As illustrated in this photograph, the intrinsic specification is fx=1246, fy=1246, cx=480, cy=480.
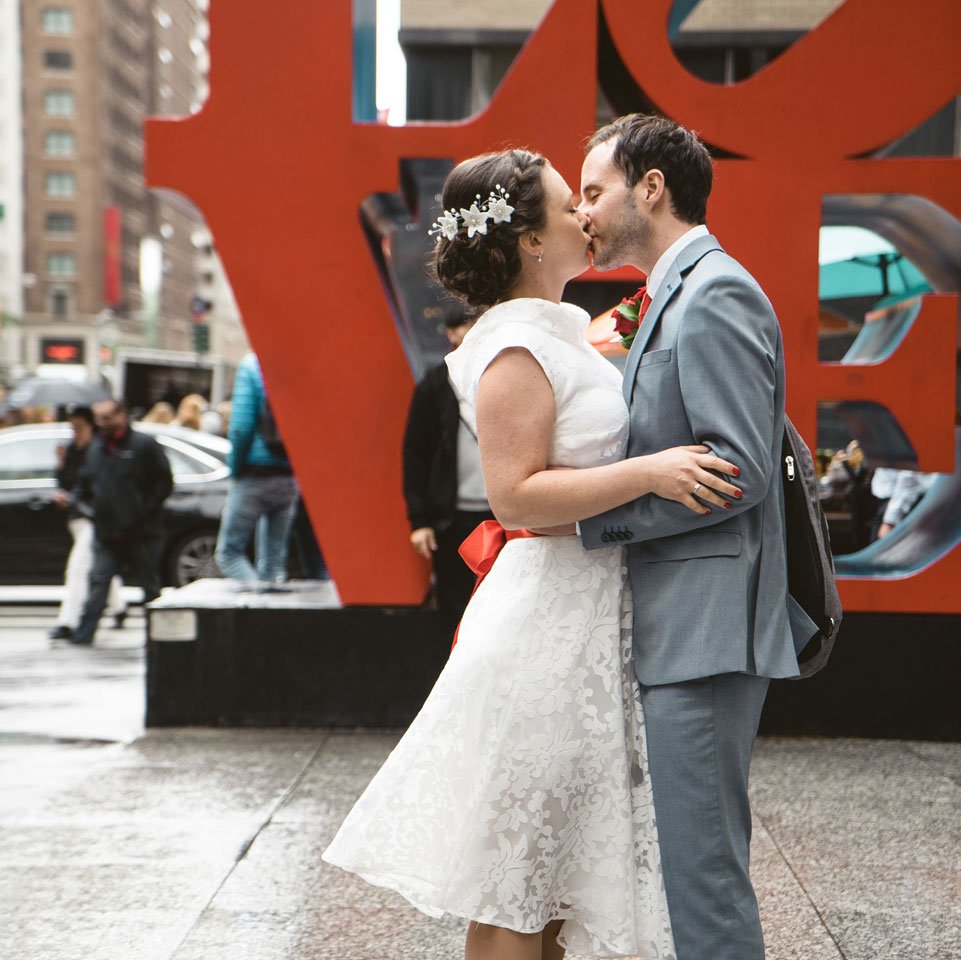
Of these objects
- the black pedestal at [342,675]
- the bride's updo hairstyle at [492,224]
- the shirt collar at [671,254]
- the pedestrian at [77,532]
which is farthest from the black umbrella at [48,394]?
the shirt collar at [671,254]

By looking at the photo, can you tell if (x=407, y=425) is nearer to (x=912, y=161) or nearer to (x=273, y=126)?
(x=273, y=126)

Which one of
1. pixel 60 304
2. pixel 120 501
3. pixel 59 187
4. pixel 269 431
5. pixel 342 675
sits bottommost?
pixel 342 675

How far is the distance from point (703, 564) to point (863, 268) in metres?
7.87

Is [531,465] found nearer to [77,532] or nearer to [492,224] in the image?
[492,224]

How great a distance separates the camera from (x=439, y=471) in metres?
5.71

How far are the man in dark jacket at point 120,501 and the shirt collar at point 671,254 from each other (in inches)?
302

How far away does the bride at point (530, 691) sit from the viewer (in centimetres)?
247

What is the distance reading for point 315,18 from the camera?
577cm

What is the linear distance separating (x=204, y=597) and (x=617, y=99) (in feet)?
10.6

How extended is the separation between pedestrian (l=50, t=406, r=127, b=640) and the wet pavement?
11.1 ft

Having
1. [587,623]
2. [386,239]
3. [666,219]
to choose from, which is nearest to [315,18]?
[386,239]

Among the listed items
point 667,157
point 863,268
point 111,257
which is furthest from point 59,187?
point 667,157

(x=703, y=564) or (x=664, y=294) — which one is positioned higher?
(x=664, y=294)

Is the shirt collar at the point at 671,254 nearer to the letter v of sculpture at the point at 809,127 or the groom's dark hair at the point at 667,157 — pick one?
the groom's dark hair at the point at 667,157
